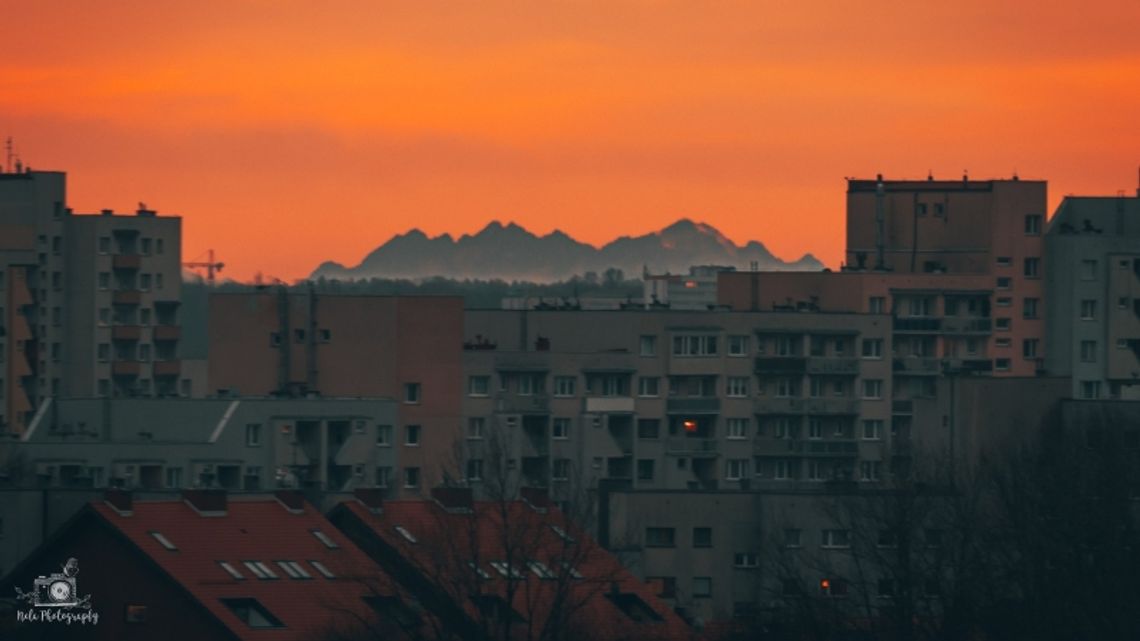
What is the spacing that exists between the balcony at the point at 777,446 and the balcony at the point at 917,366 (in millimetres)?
5804

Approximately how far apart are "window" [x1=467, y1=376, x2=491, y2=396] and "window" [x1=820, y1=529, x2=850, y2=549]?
23474 millimetres

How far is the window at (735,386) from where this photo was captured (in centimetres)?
11181

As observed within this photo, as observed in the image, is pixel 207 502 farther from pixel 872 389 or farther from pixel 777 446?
pixel 872 389

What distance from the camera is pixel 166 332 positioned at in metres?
124

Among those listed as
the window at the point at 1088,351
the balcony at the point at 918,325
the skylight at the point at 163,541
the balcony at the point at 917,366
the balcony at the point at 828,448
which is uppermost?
the balcony at the point at 918,325

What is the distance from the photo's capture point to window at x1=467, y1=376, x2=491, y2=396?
102 m

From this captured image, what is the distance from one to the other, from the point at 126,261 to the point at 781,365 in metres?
25.1

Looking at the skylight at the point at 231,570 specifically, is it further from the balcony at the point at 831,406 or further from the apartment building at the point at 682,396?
the balcony at the point at 831,406

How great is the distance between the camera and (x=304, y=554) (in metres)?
65.1

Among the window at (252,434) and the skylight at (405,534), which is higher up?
the window at (252,434)

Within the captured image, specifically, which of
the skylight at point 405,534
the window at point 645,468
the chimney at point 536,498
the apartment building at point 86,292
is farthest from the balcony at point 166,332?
the skylight at point 405,534

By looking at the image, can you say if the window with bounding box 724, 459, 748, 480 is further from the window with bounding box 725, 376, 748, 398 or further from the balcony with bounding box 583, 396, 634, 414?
the balcony with bounding box 583, 396, 634, 414

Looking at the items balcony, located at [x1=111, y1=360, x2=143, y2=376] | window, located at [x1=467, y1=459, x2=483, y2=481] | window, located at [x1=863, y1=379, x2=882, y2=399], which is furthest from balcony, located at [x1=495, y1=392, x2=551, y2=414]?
balcony, located at [x1=111, y1=360, x2=143, y2=376]

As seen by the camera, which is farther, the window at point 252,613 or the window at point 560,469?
the window at point 560,469
